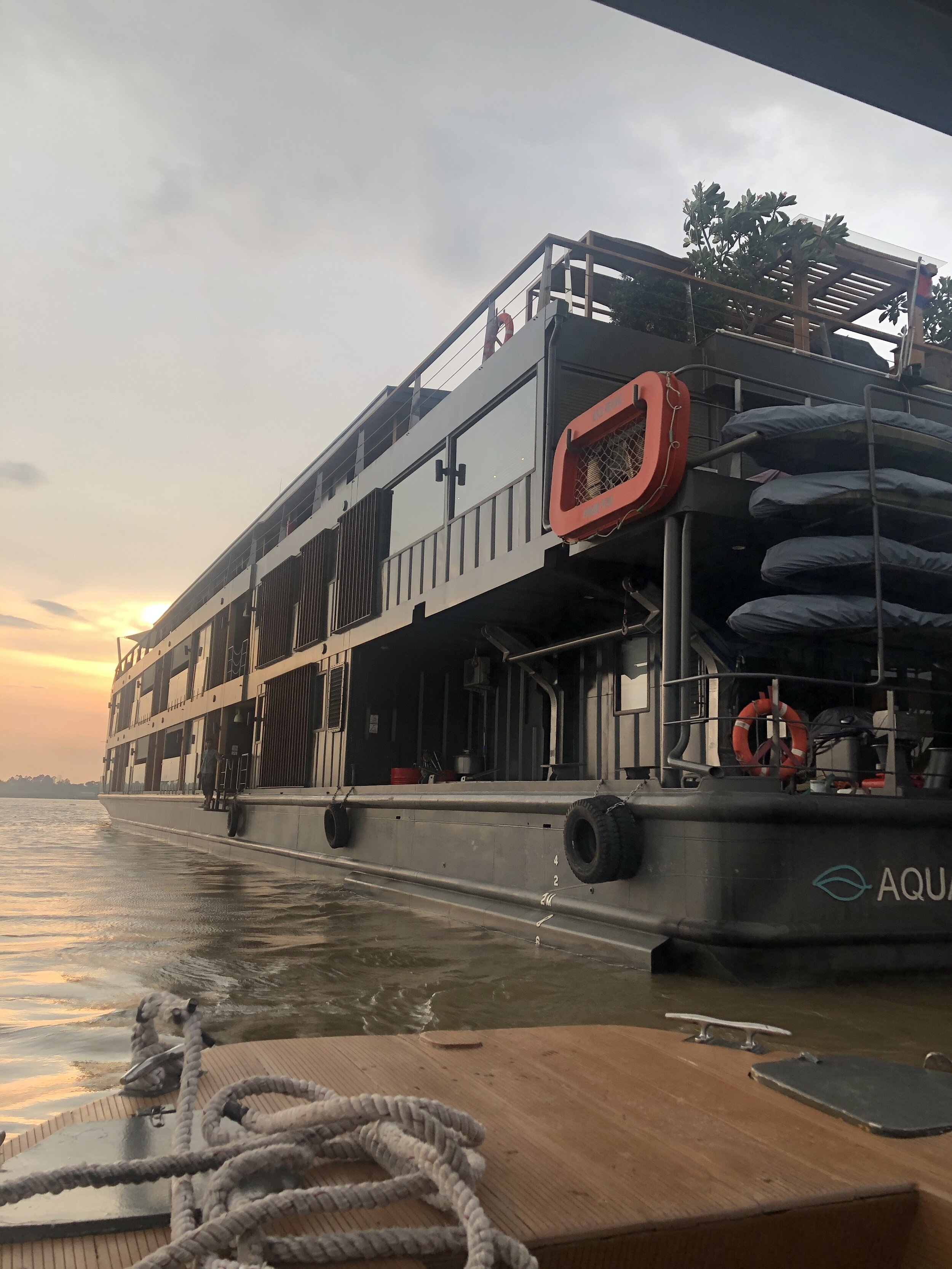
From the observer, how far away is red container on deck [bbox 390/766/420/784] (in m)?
10.0

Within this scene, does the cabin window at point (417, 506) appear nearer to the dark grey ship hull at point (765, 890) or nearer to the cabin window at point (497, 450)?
the cabin window at point (497, 450)

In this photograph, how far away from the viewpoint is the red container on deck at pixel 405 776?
1001 centimetres

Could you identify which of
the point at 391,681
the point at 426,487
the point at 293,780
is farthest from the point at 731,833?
the point at 293,780

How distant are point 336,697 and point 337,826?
2.03 m

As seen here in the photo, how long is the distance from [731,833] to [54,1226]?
402 centimetres

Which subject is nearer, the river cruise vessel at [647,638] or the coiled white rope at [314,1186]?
the coiled white rope at [314,1186]

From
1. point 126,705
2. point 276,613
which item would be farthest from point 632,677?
point 126,705

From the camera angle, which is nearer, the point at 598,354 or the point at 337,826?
the point at 598,354

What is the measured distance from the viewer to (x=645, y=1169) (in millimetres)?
1251

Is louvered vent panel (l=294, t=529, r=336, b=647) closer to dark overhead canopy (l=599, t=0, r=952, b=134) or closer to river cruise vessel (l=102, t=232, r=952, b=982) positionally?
river cruise vessel (l=102, t=232, r=952, b=982)

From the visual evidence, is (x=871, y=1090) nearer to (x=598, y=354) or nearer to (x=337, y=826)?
(x=598, y=354)

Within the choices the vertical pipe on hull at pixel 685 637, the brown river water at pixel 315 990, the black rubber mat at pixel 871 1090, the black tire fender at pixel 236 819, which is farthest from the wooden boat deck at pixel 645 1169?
the black tire fender at pixel 236 819

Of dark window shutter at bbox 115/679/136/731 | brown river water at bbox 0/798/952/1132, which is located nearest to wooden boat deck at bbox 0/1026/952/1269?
brown river water at bbox 0/798/952/1132

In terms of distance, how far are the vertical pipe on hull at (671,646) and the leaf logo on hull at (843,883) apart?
97cm
